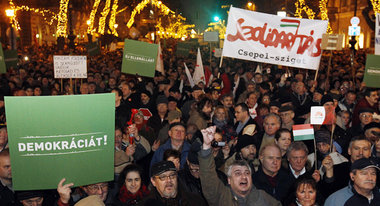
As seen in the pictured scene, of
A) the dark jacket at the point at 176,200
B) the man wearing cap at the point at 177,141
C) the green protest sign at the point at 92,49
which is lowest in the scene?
the dark jacket at the point at 176,200

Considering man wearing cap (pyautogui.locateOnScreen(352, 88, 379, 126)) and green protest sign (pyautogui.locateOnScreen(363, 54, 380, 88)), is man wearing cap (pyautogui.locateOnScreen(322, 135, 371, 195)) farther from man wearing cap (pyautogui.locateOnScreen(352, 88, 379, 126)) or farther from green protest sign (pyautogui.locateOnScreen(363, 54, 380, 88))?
green protest sign (pyautogui.locateOnScreen(363, 54, 380, 88))

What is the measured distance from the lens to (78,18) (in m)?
63.0

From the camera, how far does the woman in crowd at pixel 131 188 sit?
5168mm

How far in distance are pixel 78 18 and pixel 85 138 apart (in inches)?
2389

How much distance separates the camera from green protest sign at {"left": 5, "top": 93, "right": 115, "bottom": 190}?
4.23 m

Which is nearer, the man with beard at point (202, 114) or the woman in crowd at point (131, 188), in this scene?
Answer: the woman in crowd at point (131, 188)

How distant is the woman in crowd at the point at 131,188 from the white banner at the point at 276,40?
563cm

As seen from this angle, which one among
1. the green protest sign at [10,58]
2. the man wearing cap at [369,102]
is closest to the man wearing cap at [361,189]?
the man wearing cap at [369,102]

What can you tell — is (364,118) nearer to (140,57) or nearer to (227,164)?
(227,164)

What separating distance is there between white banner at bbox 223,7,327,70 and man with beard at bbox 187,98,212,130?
2115 mm

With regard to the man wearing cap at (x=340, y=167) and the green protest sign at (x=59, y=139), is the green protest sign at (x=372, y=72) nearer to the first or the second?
the man wearing cap at (x=340, y=167)

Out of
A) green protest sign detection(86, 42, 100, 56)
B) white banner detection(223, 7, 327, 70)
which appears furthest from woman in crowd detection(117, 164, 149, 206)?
green protest sign detection(86, 42, 100, 56)

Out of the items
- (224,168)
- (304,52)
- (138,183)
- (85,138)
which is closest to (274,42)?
(304,52)

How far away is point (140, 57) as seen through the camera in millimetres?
11867
